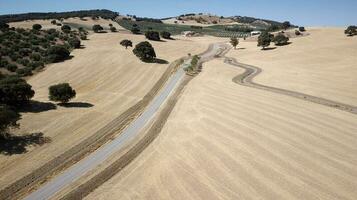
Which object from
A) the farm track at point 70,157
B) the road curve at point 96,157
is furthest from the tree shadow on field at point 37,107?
the road curve at point 96,157

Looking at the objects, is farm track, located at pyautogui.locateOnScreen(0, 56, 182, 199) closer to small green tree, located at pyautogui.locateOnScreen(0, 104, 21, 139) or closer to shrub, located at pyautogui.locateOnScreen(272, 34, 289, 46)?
small green tree, located at pyautogui.locateOnScreen(0, 104, 21, 139)

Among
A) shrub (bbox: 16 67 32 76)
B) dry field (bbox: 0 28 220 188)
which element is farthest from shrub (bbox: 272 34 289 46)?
shrub (bbox: 16 67 32 76)

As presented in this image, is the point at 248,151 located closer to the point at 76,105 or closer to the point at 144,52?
the point at 76,105

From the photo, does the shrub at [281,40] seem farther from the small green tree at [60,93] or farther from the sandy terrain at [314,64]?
the small green tree at [60,93]

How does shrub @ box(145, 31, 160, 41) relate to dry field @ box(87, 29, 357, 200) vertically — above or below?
above

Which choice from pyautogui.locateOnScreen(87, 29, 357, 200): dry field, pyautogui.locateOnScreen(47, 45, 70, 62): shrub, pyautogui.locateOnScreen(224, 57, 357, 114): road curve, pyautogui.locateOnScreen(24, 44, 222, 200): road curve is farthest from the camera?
pyautogui.locateOnScreen(47, 45, 70, 62): shrub

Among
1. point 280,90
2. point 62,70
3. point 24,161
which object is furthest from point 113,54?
point 24,161

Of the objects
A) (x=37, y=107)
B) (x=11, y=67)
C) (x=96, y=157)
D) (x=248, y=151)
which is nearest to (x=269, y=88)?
(x=248, y=151)
